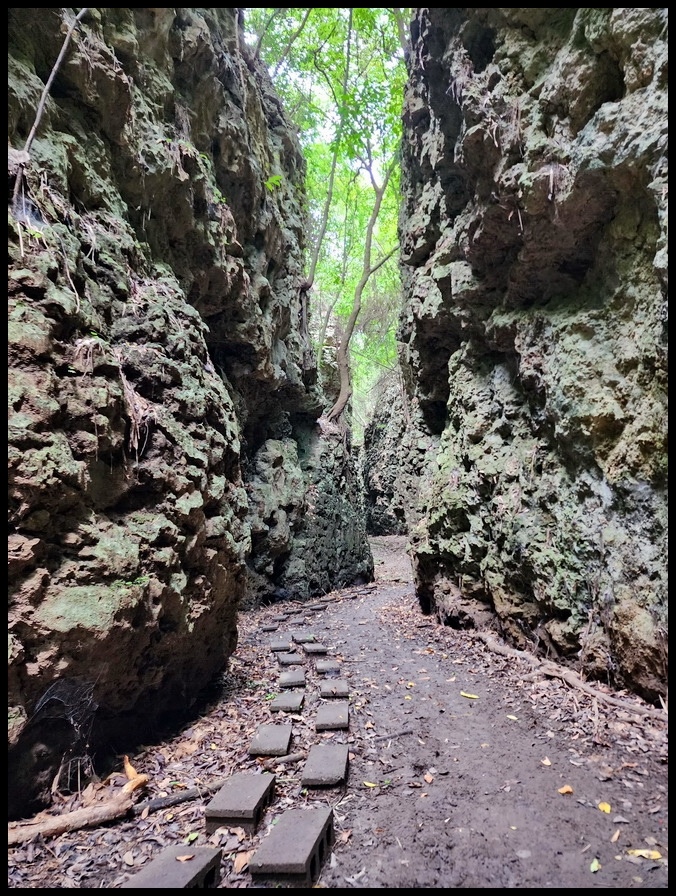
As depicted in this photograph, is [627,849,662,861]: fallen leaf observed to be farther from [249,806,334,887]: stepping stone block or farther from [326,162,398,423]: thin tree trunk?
[326,162,398,423]: thin tree trunk

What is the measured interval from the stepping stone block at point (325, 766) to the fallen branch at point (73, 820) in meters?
1.18

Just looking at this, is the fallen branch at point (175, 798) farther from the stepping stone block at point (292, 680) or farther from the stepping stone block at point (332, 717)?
the stepping stone block at point (292, 680)

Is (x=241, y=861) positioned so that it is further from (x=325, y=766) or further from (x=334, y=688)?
(x=334, y=688)

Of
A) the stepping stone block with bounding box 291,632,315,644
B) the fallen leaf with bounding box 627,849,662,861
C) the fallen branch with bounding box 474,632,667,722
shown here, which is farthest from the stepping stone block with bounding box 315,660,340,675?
the fallen leaf with bounding box 627,849,662,861

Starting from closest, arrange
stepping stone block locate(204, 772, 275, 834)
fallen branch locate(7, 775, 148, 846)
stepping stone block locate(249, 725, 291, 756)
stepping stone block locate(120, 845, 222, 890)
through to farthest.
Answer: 1. stepping stone block locate(120, 845, 222, 890)
2. fallen branch locate(7, 775, 148, 846)
3. stepping stone block locate(204, 772, 275, 834)
4. stepping stone block locate(249, 725, 291, 756)

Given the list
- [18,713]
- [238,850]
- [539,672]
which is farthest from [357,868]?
[539,672]

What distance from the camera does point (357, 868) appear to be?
2555 mm

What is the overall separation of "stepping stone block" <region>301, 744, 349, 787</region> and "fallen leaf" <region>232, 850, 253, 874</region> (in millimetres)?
690

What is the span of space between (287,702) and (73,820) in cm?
210

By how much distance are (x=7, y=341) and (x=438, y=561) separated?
6.54 metres

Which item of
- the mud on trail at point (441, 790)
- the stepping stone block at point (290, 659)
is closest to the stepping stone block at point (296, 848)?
the mud on trail at point (441, 790)

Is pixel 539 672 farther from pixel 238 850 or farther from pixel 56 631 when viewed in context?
pixel 56 631

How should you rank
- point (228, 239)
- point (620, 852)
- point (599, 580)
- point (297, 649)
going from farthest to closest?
point (228, 239)
point (297, 649)
point (599, 580)
point (620, 852)

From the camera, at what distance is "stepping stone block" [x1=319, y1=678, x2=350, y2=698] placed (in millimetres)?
4828
